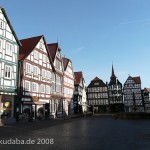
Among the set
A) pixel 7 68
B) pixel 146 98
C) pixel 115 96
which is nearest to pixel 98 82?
pixel 115 96

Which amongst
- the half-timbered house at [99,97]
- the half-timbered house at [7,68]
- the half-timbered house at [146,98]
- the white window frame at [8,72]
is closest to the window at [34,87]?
the half-timbered house at [7,68]

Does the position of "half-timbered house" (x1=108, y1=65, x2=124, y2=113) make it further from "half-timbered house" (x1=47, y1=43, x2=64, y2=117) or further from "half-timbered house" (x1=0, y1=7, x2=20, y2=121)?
"half-timbered house" (x1=0, y1=7, x2=20, y2=121)

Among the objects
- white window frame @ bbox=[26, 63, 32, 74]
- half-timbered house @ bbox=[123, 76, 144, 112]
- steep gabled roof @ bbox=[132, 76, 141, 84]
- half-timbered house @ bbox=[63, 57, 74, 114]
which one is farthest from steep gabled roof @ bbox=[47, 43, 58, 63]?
steep gabled roof @ bbox=[132, 76, 141, 84]

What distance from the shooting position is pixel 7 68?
25906mm

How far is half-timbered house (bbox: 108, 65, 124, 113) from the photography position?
269 feet

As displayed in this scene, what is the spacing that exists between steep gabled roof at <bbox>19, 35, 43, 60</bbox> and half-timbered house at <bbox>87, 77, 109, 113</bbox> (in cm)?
5005

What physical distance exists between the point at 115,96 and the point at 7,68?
62988 mm

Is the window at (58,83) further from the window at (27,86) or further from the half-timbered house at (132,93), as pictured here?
the half-timbered house at (132,93)

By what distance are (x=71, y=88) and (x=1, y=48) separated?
29.5 metres

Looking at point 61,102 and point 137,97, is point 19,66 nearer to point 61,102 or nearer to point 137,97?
point 61,102

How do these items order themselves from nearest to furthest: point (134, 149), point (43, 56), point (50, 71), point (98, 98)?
point (134, 149)
point (43, 56)
point (50, 71)
point (98, 98)

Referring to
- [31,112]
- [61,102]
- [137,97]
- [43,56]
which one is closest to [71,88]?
[61,102]

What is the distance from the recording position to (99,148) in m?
9.97

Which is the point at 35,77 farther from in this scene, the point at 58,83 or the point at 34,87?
the point at 58,83
